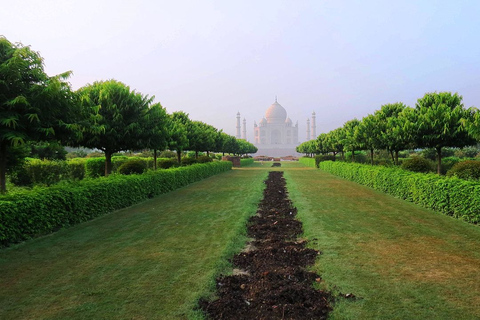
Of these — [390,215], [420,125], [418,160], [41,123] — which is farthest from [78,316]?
[418,160]

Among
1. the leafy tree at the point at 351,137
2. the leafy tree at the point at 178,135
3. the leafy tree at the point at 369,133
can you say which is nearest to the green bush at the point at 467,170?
the leafy tree at the point at 369,133

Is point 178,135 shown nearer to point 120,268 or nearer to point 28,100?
point 28,100

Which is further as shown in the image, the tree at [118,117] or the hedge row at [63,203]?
the tree at [118,117]

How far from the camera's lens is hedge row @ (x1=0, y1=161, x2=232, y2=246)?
256 inches

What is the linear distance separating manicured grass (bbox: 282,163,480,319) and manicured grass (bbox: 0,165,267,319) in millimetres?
1849

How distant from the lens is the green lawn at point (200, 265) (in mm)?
3875

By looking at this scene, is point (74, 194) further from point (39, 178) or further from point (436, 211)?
point (39, 178)

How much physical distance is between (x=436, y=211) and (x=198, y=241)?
7759 millimetres

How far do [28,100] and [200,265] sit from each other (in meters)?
6.13

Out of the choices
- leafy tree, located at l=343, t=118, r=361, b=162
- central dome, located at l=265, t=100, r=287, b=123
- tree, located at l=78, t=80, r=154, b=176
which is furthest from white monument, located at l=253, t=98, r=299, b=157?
tree, located at l=78, t=80, r=154, b=176

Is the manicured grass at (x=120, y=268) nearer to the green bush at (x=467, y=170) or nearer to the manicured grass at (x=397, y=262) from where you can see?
the manicured grass at (x=397, y=262)

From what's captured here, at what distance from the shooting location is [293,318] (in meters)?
3.55

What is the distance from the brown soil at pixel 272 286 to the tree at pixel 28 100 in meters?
5.89

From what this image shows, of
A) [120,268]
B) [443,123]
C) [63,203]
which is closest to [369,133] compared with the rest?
[443,123]
